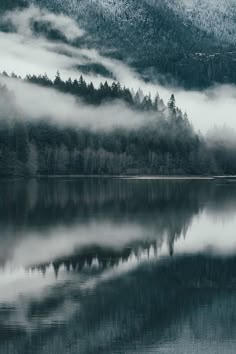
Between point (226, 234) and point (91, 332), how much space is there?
29.6m

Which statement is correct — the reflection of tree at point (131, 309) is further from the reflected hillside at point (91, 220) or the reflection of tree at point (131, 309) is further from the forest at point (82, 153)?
the forest at point (82, 153)

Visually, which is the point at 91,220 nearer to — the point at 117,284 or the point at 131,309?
the point at 117,284

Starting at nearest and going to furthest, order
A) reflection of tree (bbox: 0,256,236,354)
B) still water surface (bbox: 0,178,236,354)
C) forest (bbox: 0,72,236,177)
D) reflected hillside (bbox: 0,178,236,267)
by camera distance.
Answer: reflection of tree (bbox: 0,256,236,354)
still water surface (bbox: 0,178,236,354)
reflected hillside (bbox: 0,178,236,267)
forest (bbox: 0,72,236,177)

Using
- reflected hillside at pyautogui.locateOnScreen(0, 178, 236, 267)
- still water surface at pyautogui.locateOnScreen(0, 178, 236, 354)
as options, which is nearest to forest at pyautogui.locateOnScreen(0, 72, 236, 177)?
reflected hillside at pyautogui.locateOnScreen(0, 178, 236, 267)

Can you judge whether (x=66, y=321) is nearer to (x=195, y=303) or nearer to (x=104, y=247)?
(x=195, y=303)

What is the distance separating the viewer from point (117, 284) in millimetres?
35688

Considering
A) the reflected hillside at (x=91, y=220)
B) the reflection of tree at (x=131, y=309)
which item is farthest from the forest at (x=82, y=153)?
the reflection of tree at (x=131, y=309)

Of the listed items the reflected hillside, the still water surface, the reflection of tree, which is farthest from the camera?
the reflected hillside

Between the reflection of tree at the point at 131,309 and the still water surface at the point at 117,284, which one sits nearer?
the reflection of tree at the point at 131,309

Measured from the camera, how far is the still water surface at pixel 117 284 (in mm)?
27156

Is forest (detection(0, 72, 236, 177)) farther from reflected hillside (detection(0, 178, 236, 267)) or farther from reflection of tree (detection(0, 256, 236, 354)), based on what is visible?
reflection of tree (detection(0, 256, 236, 354))

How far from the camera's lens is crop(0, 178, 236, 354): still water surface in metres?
27.2

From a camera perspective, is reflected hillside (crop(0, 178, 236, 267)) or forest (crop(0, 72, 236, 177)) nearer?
reflected hillside (crop(0, 178, 236, 267))

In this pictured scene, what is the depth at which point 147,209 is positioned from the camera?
2968 inches
